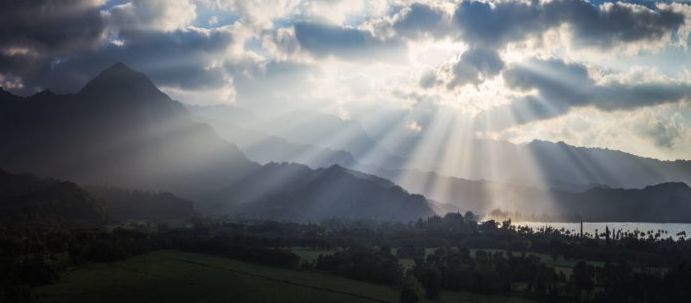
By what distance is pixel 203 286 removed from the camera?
10631cm

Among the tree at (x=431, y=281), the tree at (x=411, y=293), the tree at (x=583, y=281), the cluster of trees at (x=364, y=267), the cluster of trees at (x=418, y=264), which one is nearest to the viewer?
the tree at (x=411, y=293)

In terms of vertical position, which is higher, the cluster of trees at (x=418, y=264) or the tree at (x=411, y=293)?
the cluster of trees at (x=418, y=264)

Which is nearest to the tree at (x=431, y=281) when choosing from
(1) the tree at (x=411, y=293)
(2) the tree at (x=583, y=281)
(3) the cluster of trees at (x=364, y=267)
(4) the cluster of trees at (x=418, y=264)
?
(4) the cluster of trees at (x=418, y=264)

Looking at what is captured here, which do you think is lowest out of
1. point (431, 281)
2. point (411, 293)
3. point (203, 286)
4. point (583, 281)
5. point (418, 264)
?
point (203, 286)

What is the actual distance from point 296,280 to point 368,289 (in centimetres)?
1731

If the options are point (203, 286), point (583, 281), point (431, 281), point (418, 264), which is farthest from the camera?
point (418, 264)

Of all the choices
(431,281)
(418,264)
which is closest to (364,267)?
(418,264)

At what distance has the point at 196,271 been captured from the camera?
121875mm

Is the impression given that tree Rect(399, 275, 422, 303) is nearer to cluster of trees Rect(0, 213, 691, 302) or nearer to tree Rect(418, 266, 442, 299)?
cluster of trees Rect(0, 213, 691, 302)

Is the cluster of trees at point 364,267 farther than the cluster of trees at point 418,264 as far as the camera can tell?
Yes

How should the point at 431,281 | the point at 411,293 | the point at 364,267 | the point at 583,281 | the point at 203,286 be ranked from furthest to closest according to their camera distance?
1. the point at 364,267
2. the point at 431,281
3. the point at 583,281
4. the point at 203,286
5. the point at 411,293

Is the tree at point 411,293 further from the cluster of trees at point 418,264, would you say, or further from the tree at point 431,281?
the tree at point 431,281

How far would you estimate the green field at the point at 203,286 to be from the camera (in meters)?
94.9

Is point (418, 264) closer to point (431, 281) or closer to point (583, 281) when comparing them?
point (431, 281)
